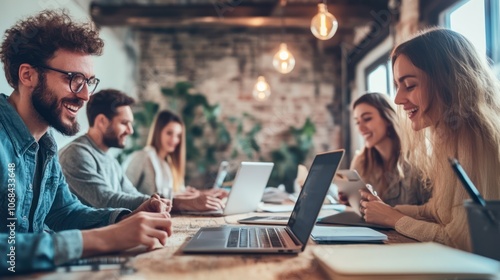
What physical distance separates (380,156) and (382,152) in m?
0.07

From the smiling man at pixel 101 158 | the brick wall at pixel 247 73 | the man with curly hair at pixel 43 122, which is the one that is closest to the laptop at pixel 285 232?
the man with curly hair at pixel 43 122

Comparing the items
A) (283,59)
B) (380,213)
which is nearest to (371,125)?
(380,213)

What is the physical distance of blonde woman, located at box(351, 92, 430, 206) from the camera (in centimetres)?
215

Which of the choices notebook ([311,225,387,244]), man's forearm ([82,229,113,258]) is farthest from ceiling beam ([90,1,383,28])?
man's forearm ([82,229,113,258])

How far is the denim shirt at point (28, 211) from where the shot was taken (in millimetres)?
862

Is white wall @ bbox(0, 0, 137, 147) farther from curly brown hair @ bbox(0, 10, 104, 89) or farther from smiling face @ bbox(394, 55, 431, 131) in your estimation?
smiling face @ bbox(394, 55, 431, 131)

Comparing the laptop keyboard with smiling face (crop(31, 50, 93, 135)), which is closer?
the laptop keyboard

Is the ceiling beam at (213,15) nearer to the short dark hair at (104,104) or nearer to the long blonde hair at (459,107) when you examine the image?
the short dark hair at (104,104)

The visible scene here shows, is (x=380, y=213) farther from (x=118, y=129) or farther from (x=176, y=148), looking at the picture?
(x=176, y=148)

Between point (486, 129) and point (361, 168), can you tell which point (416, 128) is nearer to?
point (486, 129)

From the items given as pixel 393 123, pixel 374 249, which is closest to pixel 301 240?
pixel 374 249

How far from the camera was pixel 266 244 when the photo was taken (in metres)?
1.11

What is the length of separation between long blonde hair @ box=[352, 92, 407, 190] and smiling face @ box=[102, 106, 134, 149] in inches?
62.2

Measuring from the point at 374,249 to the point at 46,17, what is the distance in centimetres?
145
